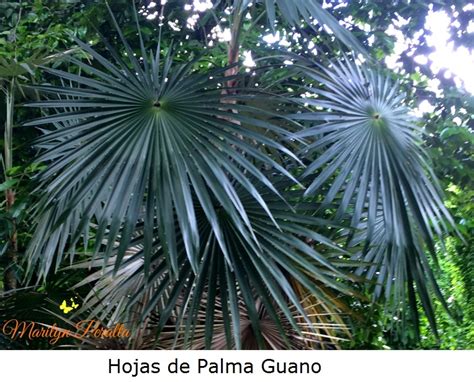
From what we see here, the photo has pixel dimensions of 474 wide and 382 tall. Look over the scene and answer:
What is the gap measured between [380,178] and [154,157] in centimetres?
52

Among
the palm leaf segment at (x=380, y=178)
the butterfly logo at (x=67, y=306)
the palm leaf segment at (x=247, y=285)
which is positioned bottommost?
the palm leaf segment at (x=247, y=285)

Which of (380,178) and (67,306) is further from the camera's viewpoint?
(67,306)

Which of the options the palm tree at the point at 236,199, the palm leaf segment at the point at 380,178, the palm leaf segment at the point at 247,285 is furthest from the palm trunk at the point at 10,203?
the palm leaf segment at the point at 380,178

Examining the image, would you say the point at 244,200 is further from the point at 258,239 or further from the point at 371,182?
the point at 371,182

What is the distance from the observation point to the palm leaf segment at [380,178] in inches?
51.9

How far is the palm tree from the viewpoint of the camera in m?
1.15

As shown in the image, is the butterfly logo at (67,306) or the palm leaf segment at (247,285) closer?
the palm leaf segment at (247,285)

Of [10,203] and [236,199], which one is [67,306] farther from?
[236,199]

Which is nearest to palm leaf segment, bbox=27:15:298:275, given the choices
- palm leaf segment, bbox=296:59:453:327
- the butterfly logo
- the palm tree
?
the palm tree

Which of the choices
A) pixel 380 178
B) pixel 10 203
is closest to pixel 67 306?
pixel 10 203

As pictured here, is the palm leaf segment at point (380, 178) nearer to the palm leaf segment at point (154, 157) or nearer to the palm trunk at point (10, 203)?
the palm leaf segment at point (154, 157)

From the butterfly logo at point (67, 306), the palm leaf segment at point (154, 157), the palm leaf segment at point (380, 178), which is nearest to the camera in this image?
the palm leaf segment at point (154, 157)

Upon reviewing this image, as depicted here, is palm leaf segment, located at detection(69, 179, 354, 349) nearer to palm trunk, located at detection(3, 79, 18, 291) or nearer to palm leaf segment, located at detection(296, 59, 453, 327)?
palm leaf segment, located at detection(296, 59, 453, 327)

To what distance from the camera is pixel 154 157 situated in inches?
44.8
